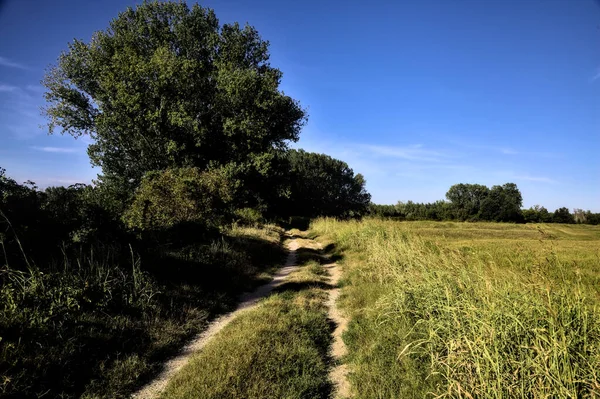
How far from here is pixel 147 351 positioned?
4930mm

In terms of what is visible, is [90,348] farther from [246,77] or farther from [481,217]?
[481,217]

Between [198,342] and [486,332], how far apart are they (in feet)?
15.4

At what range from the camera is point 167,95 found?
20.7 metres

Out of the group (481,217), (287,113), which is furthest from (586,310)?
(481,217)

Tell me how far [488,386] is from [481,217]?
1507 inches

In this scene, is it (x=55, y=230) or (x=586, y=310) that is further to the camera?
(x=55, y=230)

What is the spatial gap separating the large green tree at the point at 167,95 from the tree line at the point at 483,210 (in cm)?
1248

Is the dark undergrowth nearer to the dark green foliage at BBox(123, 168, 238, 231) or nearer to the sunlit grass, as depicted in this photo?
the sunlit grass

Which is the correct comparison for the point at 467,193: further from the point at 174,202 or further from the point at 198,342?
the point at 198,342

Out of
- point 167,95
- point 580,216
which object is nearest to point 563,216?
point 580,216

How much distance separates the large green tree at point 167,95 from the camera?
65.8 ft

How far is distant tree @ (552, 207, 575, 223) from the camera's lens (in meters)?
16.2

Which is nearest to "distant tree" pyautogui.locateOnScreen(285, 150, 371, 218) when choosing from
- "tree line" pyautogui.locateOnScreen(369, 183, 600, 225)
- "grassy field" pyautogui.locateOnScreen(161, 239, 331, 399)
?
"tree line" pyautogui.locateOnScreen(369, 183, 600, 225)

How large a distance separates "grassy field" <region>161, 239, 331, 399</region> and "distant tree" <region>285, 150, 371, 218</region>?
43.7 meters
